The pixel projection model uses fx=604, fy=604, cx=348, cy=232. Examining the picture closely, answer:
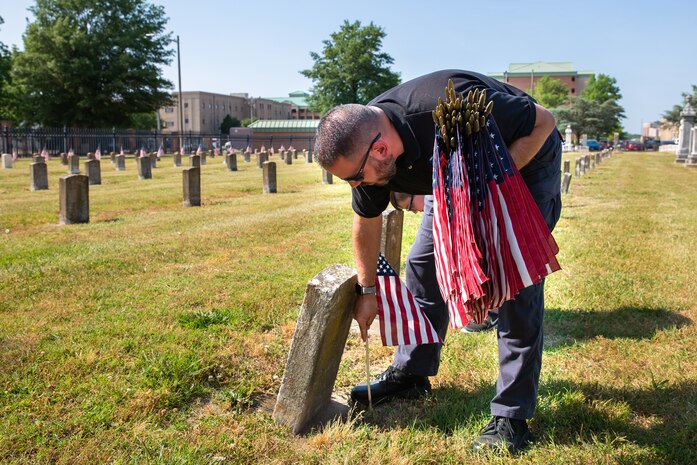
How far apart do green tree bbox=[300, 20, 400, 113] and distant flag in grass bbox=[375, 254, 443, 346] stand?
7692 centimetres

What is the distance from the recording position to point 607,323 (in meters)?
4.79

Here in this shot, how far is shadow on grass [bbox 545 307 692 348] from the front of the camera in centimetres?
450

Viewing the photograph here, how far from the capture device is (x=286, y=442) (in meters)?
2.98

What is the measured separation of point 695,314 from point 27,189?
55.2ft

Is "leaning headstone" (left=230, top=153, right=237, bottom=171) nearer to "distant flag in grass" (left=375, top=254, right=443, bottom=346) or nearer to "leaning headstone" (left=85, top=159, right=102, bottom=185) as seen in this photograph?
"leaning headstone" (left=85, top=159, right=102, bottom=185)

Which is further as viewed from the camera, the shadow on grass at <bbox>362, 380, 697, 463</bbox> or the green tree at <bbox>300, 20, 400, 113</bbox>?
the green tree at <bbox>300, 20, 400, 113</bbox>

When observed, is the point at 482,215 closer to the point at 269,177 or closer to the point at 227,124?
the point at 269,177

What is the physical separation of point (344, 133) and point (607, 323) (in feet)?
10.8

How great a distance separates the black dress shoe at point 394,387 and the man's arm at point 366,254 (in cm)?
51

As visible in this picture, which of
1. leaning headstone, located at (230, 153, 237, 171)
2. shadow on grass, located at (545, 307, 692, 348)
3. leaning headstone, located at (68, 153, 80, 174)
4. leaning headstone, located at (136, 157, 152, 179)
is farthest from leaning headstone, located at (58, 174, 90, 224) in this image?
leaning headstone, located at (230, 153, 237, 171)

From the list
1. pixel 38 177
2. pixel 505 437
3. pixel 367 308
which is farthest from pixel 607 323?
pixel 38 177

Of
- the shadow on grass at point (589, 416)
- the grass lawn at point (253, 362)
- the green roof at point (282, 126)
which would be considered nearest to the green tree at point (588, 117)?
the green roof at point (282, 126)

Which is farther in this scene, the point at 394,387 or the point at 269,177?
the point at 269,177

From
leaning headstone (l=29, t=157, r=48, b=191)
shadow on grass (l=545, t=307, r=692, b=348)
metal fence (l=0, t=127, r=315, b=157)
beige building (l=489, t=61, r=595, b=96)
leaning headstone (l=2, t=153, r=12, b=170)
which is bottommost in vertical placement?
shadow on grass (l=545, t=307, r=692, b=348)
